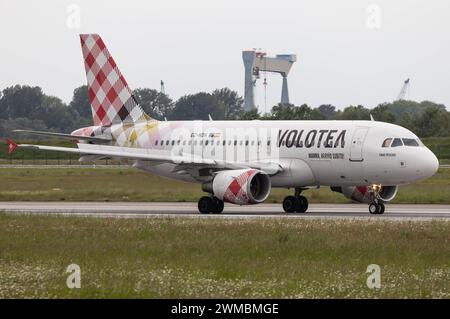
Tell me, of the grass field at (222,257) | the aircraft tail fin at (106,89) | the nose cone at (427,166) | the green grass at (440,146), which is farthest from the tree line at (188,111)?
the grass field at (222,257)

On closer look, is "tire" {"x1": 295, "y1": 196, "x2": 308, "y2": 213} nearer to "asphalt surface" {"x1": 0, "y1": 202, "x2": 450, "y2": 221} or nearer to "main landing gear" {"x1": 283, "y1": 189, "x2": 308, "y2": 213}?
"main landing gear" {"x1": 283, "y1": 189, "x2": 308, "y2": 213}

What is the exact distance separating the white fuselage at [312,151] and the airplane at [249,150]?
0.03 metres

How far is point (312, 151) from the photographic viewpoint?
3741 centimetres

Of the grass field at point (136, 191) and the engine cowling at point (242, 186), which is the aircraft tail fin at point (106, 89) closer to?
the grass field at point (136, 191)

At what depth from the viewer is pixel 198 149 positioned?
135ft

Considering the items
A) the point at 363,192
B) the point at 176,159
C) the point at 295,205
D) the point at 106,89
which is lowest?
the point at 295,205

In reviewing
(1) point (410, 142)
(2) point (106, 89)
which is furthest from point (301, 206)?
(2) point (106, 89)

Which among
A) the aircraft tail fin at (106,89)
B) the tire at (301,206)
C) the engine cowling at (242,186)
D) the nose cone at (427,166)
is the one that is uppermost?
the aircraft tail fin at (106,89)

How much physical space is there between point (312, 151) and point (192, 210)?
221 inches

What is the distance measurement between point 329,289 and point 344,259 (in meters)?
4.44

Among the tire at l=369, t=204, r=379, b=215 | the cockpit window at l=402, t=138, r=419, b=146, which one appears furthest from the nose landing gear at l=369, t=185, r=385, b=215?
the cockpit window at l=402, t=138, r=419, b=146

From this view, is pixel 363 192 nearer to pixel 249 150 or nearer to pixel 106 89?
pixel 249 150

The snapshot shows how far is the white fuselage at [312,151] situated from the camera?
36062 mm
